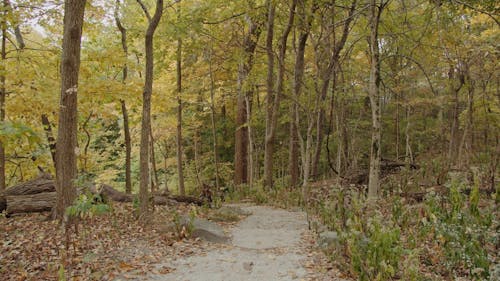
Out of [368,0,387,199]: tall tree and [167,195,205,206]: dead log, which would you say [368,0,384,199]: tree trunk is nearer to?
[368,0,387,199]: tall tree

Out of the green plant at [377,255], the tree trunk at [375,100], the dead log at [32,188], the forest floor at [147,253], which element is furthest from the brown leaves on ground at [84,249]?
the tree trunk at [375,100]

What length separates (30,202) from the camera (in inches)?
313

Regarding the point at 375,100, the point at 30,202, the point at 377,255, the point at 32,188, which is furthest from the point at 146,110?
the point at 377,255

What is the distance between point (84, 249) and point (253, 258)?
8.05ft

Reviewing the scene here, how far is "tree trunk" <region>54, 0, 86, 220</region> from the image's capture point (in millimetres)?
5738

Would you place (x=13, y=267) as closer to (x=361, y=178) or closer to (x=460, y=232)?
(x=460, y=232)

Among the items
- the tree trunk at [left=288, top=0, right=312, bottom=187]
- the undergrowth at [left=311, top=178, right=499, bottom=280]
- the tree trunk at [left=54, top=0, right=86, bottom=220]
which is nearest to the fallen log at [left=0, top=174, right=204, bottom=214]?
the tree trunk at [left=54, top=0, right=86, bottom=220]

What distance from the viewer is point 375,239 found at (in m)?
A: 4.08

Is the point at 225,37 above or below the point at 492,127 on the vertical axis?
above

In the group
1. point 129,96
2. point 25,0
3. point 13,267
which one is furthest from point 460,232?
Answer: point 25,0

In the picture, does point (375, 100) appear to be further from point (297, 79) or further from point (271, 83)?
point (271, 83)

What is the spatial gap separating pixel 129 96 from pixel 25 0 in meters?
3.12

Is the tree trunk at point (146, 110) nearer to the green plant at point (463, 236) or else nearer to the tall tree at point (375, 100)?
the tall tree at point (375, 100)

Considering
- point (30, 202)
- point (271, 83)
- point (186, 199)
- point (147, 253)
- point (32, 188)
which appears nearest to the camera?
point (147, 253)
